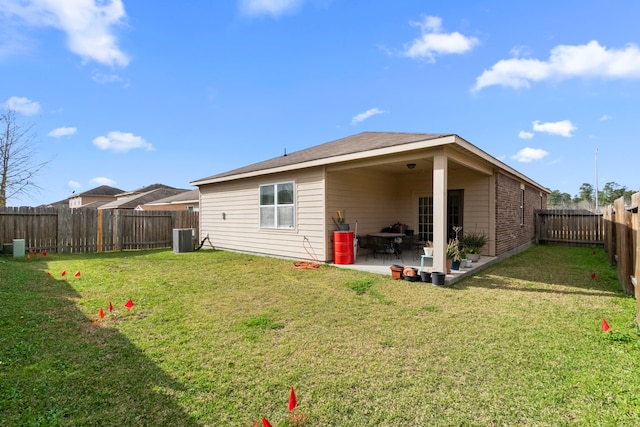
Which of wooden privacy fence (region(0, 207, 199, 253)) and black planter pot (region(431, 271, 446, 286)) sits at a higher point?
wooden privacy fence (region(0, 207, 199, 253))

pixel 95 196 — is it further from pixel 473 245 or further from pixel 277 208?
pixel 473 245

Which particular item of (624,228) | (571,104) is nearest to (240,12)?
(624,228)

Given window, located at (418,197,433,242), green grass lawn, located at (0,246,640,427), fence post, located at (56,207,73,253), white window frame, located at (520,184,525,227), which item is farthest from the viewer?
white window frame, located at (520,184,525,227)

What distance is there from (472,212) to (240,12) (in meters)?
9.25

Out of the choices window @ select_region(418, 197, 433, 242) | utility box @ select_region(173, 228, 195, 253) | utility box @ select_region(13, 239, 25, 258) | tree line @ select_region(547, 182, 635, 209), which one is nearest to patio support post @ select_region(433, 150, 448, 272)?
window @ select_region(418, 197, 433, 242)

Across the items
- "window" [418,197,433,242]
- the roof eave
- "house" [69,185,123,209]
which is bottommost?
"window" [418,197,433,242]

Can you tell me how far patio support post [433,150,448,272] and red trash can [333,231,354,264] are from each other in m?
2.31

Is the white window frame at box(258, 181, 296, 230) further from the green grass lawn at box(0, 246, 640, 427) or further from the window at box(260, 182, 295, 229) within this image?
the green grass lawn at box(0, 246, 640, 427)

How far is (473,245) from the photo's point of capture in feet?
27.2

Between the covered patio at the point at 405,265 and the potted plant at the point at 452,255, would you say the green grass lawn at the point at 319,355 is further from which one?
the potted plant at the point at 452,255

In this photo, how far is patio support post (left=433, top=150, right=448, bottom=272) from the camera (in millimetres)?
6047

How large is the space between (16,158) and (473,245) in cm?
2222

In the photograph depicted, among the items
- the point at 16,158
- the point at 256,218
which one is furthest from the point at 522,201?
the point at 16,158

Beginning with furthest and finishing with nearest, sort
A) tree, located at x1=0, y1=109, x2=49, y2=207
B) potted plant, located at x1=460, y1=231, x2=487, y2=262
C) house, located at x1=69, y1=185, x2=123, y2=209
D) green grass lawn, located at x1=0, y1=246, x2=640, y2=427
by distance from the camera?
house, located at x1=69, y1=185, x2=123, y2=209 < tree, located at x1=0, y1=109, x2=49, y2=207 < potted plant, located at x1=460, y1=231, x2=487, y2=262 < green grass lawn, located at x1=0, y1=246, x2=640, y2=427
